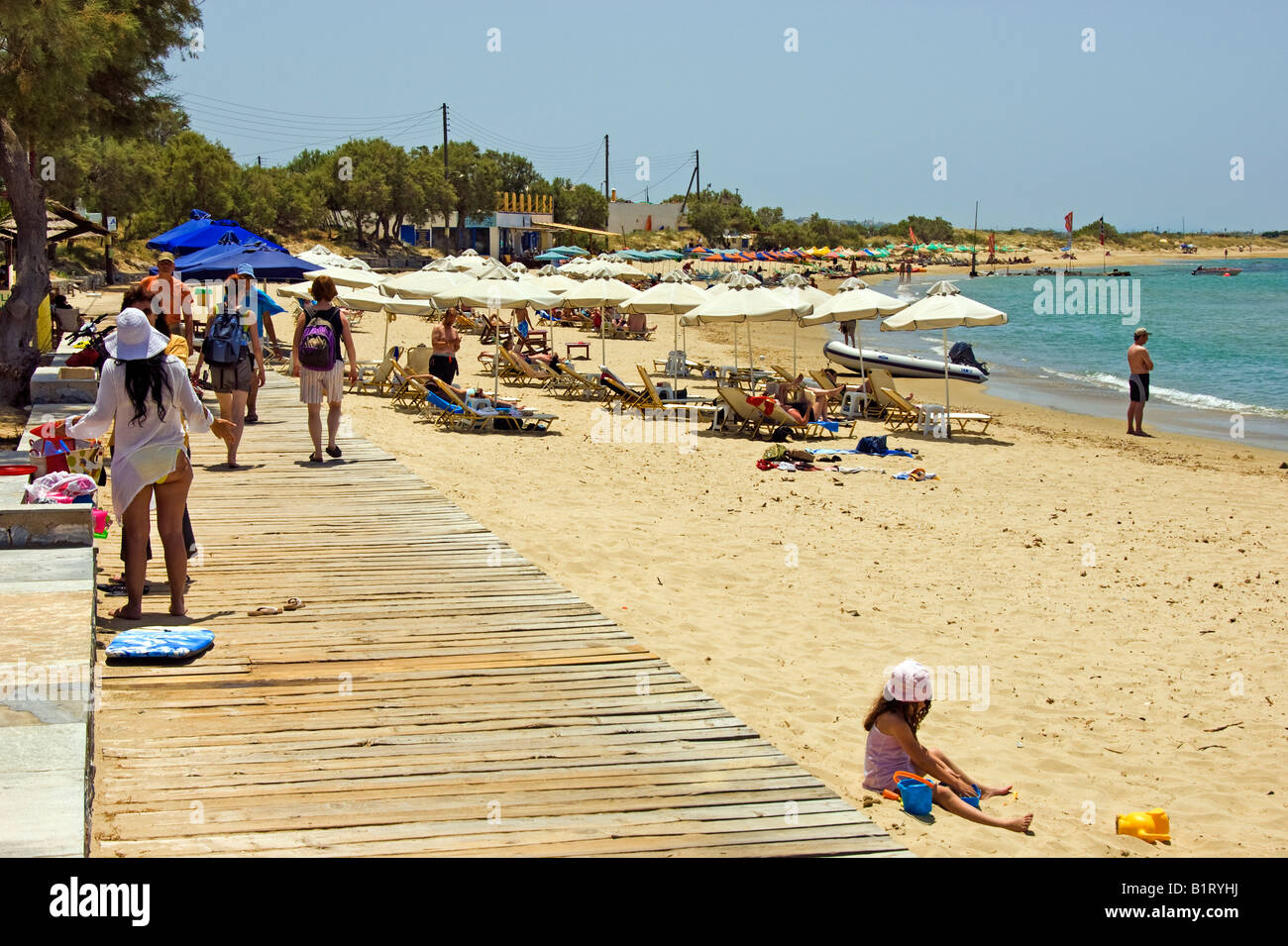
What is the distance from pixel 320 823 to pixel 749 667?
3346 millimetres

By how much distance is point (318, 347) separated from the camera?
30.7ft

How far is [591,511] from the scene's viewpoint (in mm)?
10336

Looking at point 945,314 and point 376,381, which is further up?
point 945,314

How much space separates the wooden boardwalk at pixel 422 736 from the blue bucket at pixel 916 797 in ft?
2.43

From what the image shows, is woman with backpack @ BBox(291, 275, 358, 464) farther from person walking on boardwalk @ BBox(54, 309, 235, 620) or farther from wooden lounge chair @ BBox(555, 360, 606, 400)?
wooden lounge chair @ BBox(555, 360, 606, 400)

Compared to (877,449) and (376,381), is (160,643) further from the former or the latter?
(376,381)

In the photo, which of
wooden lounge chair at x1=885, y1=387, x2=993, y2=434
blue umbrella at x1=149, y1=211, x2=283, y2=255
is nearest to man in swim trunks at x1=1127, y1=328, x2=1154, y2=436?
wooden lounge chair at x1=885, y1=387, x2=993, y2=434

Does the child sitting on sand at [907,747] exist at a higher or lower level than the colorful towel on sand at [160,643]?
lower

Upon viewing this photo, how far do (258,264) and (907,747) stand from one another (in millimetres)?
14161

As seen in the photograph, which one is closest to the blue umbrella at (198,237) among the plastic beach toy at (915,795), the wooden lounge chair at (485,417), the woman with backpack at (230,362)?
the wooden lounge chair at (485,417)

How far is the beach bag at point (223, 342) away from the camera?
29.9 feet

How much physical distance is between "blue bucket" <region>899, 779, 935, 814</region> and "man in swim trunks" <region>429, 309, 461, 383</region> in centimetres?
1183

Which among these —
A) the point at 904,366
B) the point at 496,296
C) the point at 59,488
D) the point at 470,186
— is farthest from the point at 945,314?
the point at 470,186

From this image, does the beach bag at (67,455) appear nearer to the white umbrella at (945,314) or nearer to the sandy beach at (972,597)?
the sandy beach at (972,597)
